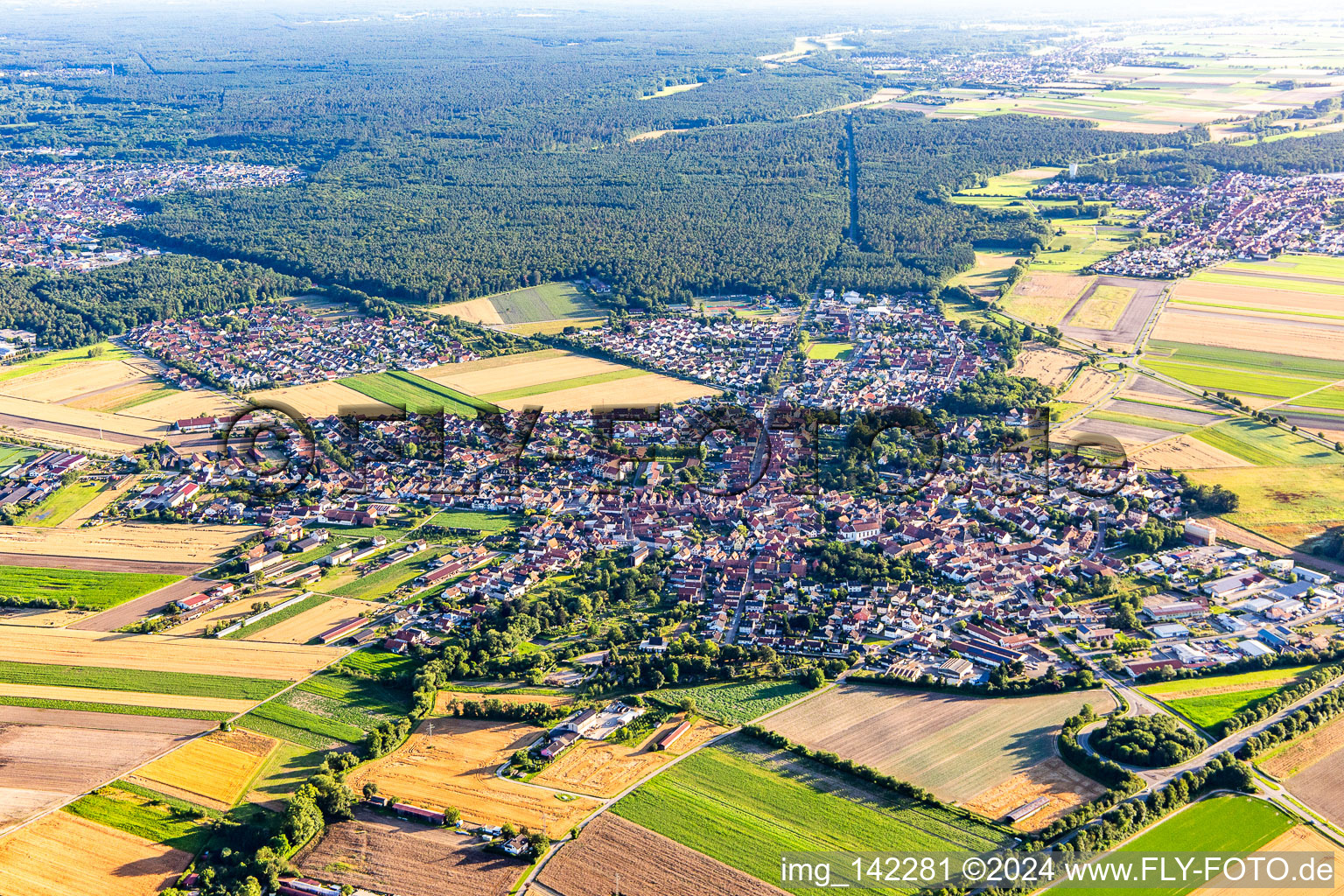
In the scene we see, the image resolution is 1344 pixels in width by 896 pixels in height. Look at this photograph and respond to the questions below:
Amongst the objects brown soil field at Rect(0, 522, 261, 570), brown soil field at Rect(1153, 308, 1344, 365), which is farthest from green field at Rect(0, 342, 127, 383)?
brown soil field at Rect(1153, 308, 1344, 365)

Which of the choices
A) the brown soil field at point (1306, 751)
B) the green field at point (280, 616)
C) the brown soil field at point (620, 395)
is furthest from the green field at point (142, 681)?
the brown soil field at point (1306, 751)

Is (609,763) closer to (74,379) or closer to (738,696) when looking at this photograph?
(738,696)

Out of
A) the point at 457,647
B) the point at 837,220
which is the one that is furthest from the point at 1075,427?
the point at 837,220

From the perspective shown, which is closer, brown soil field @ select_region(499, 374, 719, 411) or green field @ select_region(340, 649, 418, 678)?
green field @ select_region(340, 649, 418, 678)

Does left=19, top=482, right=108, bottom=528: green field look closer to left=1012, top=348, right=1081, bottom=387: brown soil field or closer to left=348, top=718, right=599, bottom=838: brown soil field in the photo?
left=348, top=718, right=599, bottom=838: brown soil field

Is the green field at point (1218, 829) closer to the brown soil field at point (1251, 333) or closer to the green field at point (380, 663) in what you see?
the green field at point (380, 663)

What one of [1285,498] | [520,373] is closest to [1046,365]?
[1285,498]
